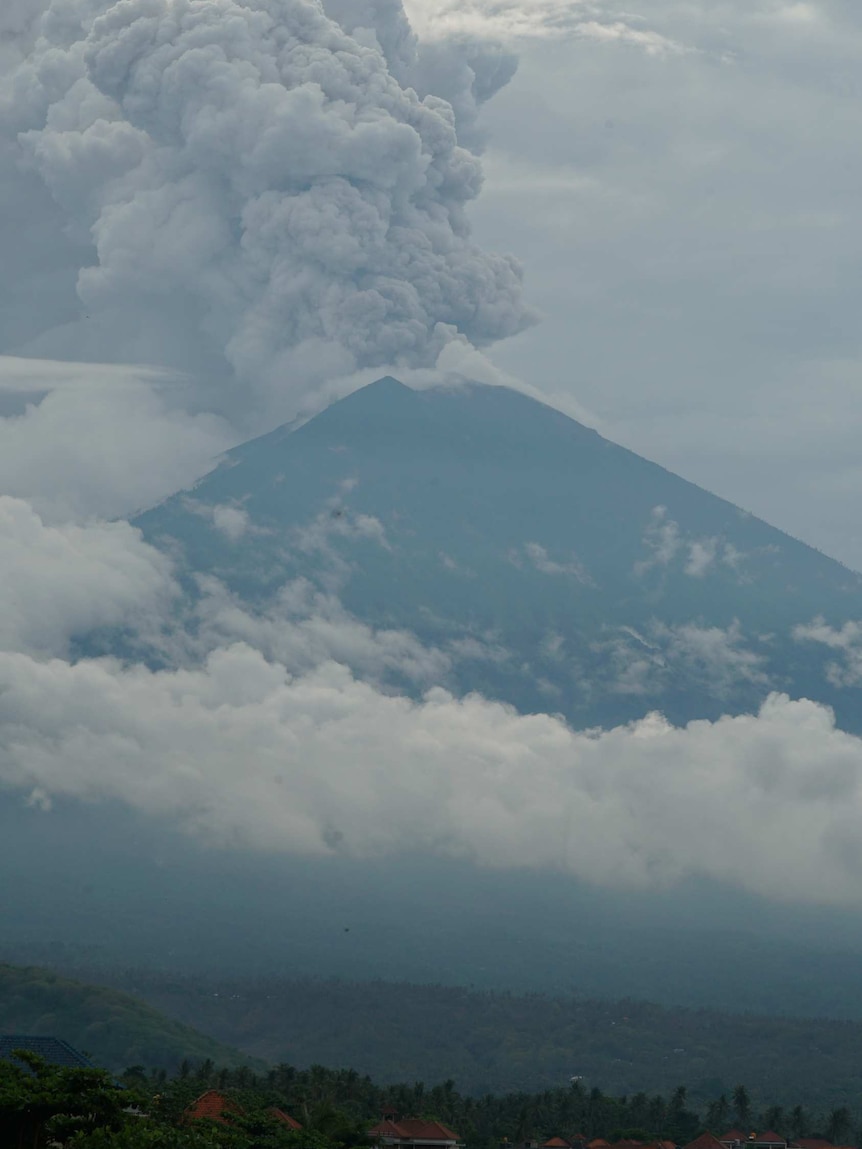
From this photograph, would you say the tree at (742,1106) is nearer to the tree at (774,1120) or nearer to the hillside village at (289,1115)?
the hillside village at (289,1115)

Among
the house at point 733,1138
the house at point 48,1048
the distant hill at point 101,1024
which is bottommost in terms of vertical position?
the distant hill at point 101,1024

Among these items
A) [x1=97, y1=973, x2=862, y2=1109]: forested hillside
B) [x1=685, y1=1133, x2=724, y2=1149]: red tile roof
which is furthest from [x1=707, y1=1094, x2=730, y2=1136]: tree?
[x1=97, y1=973, x2=862, y2=1109]: forested hillside

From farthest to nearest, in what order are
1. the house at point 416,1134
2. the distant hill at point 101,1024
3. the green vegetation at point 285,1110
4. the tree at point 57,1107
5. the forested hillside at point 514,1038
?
the forested hillside at point 514,1038, the distant hill at point 101,1024, the house at point 416,1134, the green vegetation at point 285,1110, the tree at point 57,1107

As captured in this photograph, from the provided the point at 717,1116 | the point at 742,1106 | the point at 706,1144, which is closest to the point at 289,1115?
the point at 706,1144

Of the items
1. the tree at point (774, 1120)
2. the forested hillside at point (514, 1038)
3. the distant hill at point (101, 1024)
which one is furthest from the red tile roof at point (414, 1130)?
the forested hillside at point (514, 1038)

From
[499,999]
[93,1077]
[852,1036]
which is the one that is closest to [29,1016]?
[499,999]

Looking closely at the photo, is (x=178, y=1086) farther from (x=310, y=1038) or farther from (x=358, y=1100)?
(x=310, y=1038)
